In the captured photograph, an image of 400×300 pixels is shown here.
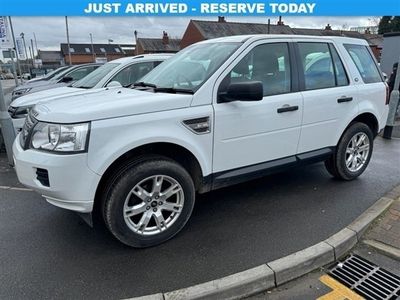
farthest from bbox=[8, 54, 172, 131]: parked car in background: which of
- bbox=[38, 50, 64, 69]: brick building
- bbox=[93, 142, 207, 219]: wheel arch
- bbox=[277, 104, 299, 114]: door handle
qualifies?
bbox=[38, 50, 64, 69]: brick building

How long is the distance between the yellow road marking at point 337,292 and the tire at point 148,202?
1354mm

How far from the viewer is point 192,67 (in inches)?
144

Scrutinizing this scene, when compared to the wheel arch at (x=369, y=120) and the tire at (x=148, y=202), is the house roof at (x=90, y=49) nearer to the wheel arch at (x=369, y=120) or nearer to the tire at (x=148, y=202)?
the wheel arch at (x=369, y=120)

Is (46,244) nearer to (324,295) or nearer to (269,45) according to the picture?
(324,295)

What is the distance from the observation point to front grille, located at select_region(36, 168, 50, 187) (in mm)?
2724

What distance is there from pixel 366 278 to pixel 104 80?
5.33m

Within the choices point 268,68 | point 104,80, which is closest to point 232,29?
point 104,80

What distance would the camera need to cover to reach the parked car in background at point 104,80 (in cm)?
599

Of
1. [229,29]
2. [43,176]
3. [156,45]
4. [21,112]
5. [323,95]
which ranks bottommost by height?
[21,112]

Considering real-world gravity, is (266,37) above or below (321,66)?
above

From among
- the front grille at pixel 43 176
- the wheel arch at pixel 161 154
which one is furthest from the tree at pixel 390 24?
the front grille at pixel 43 176

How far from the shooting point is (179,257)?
9.78ft

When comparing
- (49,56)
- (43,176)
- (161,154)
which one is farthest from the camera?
(49,56)

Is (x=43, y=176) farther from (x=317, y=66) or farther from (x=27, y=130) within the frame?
(x=317, y=66)
